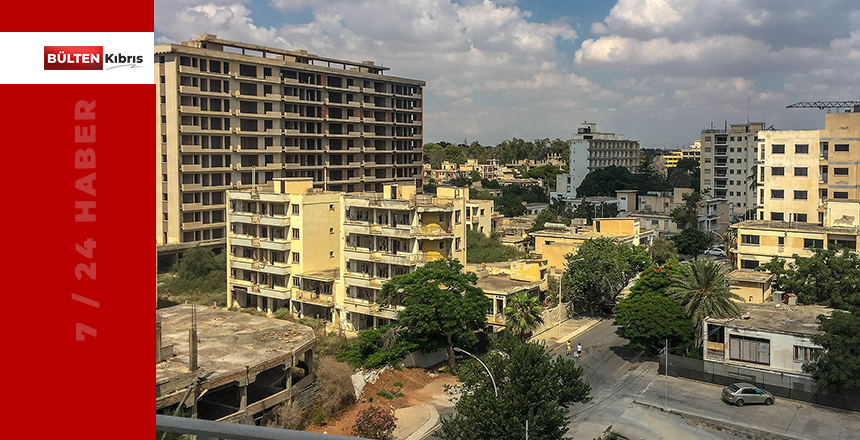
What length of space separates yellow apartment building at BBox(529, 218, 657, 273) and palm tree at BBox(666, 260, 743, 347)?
14.4 m

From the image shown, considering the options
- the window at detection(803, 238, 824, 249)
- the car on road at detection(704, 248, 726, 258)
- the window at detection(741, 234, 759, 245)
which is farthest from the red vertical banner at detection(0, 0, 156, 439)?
the car on road at detection(704, 248, 726, 258)

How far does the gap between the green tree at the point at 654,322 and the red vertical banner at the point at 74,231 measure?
138 feet

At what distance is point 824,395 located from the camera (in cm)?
3803

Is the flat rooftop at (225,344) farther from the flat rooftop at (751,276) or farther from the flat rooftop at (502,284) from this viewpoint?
the flat rooftop at (751,276)

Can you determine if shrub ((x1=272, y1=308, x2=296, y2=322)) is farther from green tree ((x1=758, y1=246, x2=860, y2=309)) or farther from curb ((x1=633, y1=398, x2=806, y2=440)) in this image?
green tree ((x1=758, y1=246, x2=860, y2=309))

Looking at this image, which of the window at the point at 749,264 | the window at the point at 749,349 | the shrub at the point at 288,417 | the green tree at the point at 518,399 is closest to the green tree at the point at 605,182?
the window at the point at 749,264

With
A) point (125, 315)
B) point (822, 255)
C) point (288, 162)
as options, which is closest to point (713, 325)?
point (822, 255)

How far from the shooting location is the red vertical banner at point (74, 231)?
208 inches

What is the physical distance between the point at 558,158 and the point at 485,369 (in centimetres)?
15604

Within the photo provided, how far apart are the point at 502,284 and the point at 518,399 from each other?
23.7 m

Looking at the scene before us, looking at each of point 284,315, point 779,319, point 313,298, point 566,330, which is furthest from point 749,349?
point 284,315

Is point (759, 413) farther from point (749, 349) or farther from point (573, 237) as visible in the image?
point (573, 237)

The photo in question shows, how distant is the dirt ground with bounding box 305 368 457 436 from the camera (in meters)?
37.2

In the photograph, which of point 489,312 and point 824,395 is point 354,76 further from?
point 824,395
